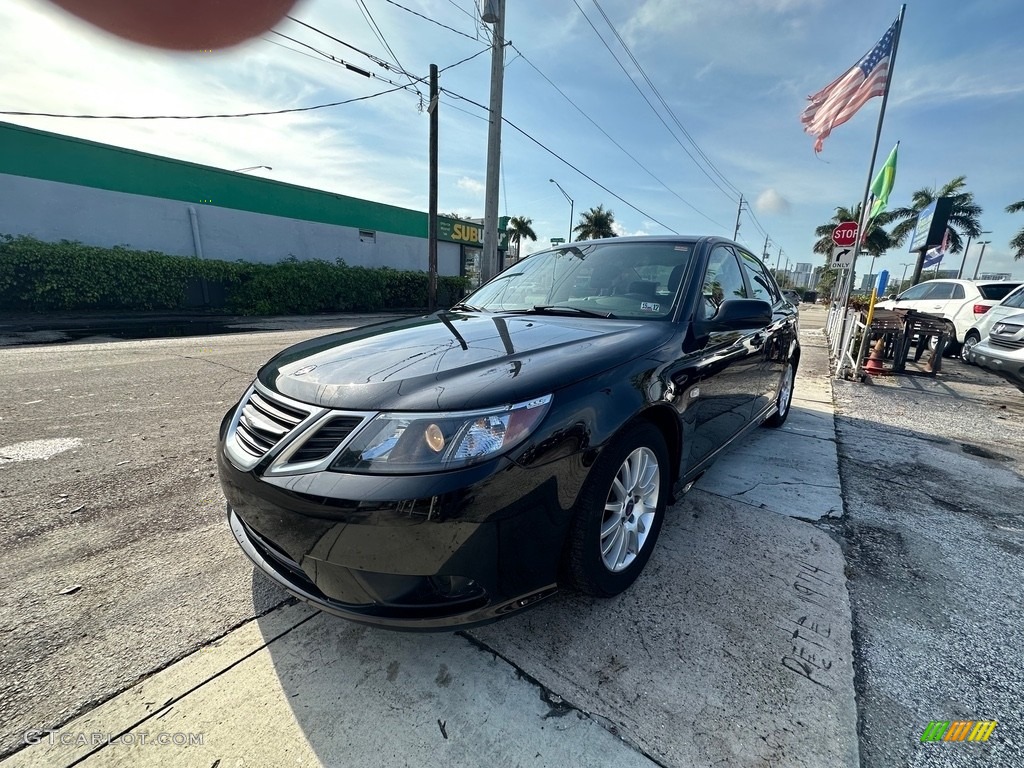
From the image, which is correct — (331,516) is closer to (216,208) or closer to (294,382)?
(294,382)

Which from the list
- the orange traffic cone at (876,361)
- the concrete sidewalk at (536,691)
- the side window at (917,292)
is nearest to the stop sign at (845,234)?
the side window at (917,292)

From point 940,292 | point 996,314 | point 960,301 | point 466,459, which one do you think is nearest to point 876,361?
point 996,314

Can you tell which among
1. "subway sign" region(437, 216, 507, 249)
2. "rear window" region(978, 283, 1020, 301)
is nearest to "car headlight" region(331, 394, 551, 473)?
"rear window" region(978, 283, 1020, 301)

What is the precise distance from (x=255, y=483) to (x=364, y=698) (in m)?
0.80

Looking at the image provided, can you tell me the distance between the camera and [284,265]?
15.9 meters

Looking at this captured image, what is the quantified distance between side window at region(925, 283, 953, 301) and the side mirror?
34.4 ft

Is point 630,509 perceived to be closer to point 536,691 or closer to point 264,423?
point 536,691

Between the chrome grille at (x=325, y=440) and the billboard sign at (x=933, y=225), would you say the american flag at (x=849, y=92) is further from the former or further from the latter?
the chrome grille at (x=325, y=440)

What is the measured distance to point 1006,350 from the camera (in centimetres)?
539

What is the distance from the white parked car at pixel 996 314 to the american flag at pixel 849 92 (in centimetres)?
433

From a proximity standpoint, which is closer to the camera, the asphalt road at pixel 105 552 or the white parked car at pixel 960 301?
the asphalt road at pixel 105 552

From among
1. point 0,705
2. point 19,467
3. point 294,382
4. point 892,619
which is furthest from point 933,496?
point 19,467

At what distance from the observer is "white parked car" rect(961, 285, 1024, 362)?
704cm

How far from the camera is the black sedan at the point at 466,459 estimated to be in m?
1.38
